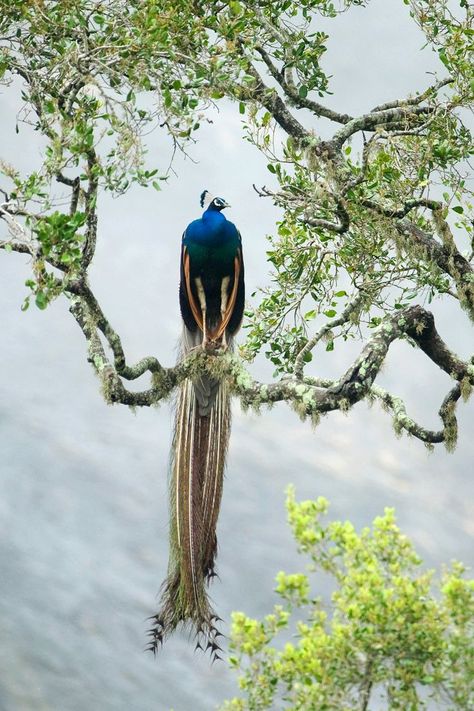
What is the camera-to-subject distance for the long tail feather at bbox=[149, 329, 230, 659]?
25.3ft

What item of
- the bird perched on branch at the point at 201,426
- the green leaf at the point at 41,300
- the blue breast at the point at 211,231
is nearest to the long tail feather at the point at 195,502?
the bird perched on branch at the point at 201,426

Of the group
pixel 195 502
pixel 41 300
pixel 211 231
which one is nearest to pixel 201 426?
pixel 195 502

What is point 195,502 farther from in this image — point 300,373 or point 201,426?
point 300,373

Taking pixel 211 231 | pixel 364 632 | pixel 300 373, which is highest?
pixel 211 231

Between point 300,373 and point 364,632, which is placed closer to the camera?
point 364,632

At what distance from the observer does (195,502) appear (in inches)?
334

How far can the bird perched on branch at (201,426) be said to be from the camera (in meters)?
7.80

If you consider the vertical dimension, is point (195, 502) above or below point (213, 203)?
below

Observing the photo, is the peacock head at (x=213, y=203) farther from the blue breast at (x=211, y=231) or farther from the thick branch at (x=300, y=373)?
the thick branch at (x=300, y=373)

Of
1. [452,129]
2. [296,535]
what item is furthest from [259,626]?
[452,129]

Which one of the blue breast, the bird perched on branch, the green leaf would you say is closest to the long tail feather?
the bird perched on branch

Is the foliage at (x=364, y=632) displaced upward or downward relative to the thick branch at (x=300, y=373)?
downward

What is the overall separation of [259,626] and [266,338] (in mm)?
4823

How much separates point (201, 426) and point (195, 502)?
2.24 feet
